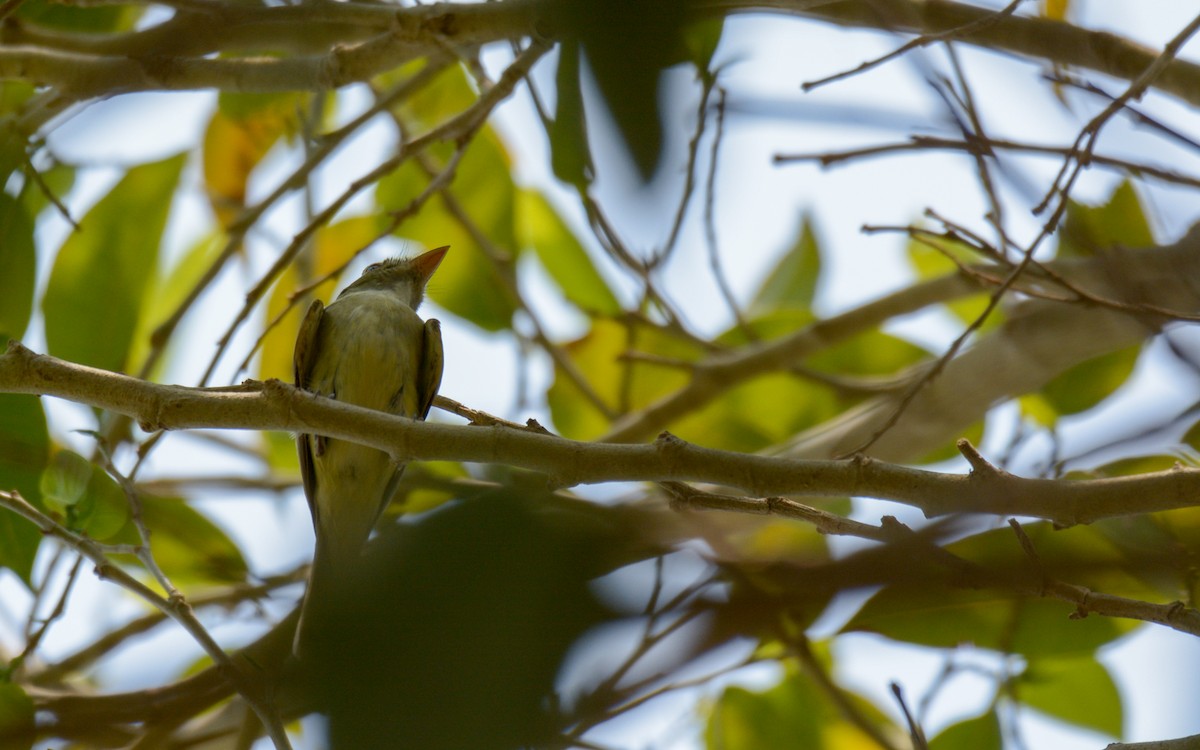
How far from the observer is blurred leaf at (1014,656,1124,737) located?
3.99 meters

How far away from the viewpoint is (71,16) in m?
4.53

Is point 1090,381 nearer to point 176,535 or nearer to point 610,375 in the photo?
point 610,375

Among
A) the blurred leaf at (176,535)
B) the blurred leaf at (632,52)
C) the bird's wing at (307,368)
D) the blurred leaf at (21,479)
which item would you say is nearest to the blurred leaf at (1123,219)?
the bird's wing at (307,368)

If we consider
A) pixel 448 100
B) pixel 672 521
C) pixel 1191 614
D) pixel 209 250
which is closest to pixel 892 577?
pixel 672 521

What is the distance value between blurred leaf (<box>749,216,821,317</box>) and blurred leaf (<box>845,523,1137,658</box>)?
3.10 metres

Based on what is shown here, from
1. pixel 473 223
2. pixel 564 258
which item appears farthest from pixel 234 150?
pixel 564 258

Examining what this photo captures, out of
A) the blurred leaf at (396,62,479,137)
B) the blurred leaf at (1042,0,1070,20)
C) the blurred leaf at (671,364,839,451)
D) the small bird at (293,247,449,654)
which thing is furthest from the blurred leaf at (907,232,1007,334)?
the blurred leaf at (396,62,479,137)

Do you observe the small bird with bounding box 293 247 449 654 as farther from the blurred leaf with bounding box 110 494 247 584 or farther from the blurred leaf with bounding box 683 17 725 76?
the blurred leaf with bounding box 683 17 725 76

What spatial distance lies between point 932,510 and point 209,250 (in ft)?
16.9

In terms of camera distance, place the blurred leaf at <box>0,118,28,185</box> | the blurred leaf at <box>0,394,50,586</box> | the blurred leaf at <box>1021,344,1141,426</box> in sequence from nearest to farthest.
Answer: the blurred leaf at <box>0,394,50,586</box> < the blurred leaf at <box>0,118,28,185</box> < the blurred leaf at <box>1021,344,1141,426</box>

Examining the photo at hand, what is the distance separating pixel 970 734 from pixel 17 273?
3.66 metres

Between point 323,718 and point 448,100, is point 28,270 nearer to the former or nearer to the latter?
point 448,100

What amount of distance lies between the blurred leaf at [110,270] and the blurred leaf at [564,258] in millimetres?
1854

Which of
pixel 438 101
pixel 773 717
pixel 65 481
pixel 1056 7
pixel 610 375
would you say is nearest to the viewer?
pixel 65 481
